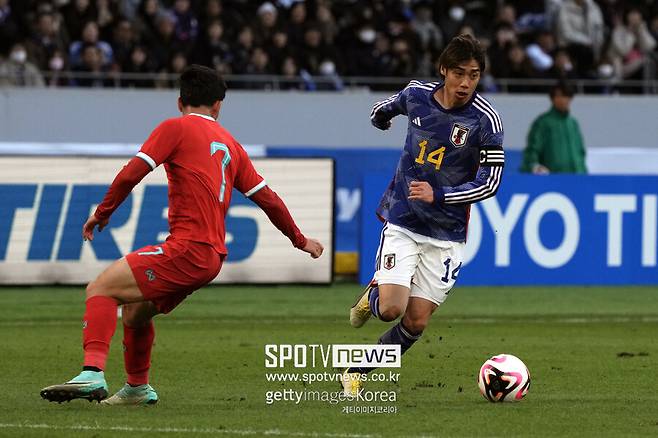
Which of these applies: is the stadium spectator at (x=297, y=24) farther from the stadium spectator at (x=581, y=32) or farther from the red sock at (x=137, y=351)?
the red sock at (x=137, y=351)

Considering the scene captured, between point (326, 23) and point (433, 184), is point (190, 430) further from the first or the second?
point (326, 23)

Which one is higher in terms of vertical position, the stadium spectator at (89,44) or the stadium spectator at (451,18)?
the stadium spectator at (451,18)

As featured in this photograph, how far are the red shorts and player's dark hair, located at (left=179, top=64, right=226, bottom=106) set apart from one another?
2.50 ft

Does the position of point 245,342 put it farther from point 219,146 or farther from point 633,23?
point 633,23

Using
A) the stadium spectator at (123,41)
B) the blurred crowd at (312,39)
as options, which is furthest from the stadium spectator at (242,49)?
the stadium spectator at (123,41)

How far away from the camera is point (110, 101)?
20.4 m

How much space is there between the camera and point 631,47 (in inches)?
919

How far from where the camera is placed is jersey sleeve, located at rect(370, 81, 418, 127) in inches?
329

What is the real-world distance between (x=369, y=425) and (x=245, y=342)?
4.37 meters

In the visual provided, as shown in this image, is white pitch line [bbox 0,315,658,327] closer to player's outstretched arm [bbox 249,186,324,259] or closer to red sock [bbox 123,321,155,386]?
red sock [bbox 123,321,155,386]

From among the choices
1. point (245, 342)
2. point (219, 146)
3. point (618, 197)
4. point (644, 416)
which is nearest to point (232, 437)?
point (219, 146)

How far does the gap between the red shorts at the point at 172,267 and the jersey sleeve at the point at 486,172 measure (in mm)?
1381

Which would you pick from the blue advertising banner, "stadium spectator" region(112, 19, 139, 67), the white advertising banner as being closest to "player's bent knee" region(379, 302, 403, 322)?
the white advertising banner

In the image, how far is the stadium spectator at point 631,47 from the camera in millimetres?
23266
